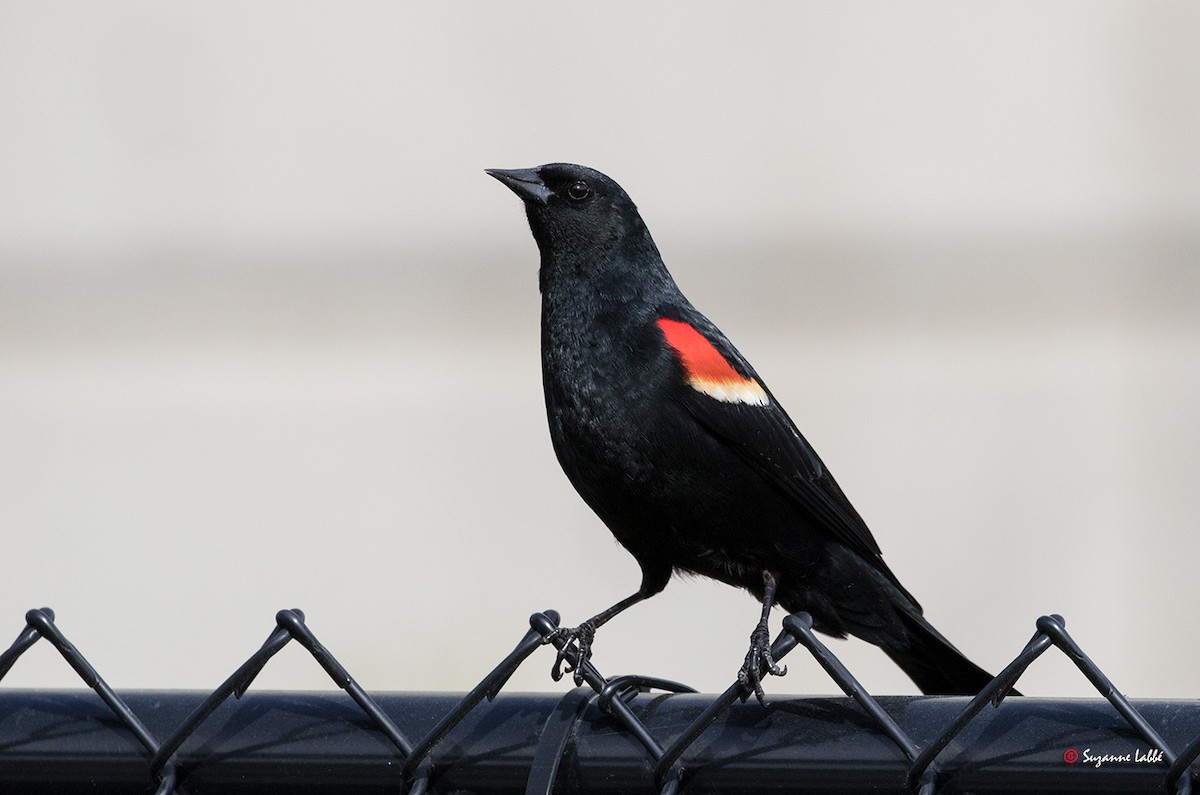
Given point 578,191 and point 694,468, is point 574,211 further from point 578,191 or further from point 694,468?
point 694,468

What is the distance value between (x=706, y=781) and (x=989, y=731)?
27 cm

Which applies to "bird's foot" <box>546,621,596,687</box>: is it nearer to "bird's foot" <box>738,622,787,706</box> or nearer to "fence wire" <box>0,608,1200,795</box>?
"bird's foot" <box>738,622,787,706</box>

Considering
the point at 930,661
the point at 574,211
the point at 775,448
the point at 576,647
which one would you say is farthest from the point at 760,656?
the point at 574,211

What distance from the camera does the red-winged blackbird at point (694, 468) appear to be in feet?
8.01

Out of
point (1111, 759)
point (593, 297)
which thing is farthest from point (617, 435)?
point (1111, 759)

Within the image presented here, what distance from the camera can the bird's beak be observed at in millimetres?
2982

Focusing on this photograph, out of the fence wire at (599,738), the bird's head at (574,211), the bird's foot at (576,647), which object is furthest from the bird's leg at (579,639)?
the fence wire at (599,738)

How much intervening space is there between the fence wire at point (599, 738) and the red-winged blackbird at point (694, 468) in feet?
3.20

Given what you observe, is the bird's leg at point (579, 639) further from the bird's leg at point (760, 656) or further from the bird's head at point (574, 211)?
the bird's head at point (574, 211)

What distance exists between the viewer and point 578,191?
2.98 m

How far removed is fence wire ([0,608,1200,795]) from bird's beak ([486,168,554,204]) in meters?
1.71

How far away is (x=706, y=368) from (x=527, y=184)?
0.74 metres

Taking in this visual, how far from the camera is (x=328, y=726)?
1350 mm

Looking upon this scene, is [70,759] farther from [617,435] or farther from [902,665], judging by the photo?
[902,665]
